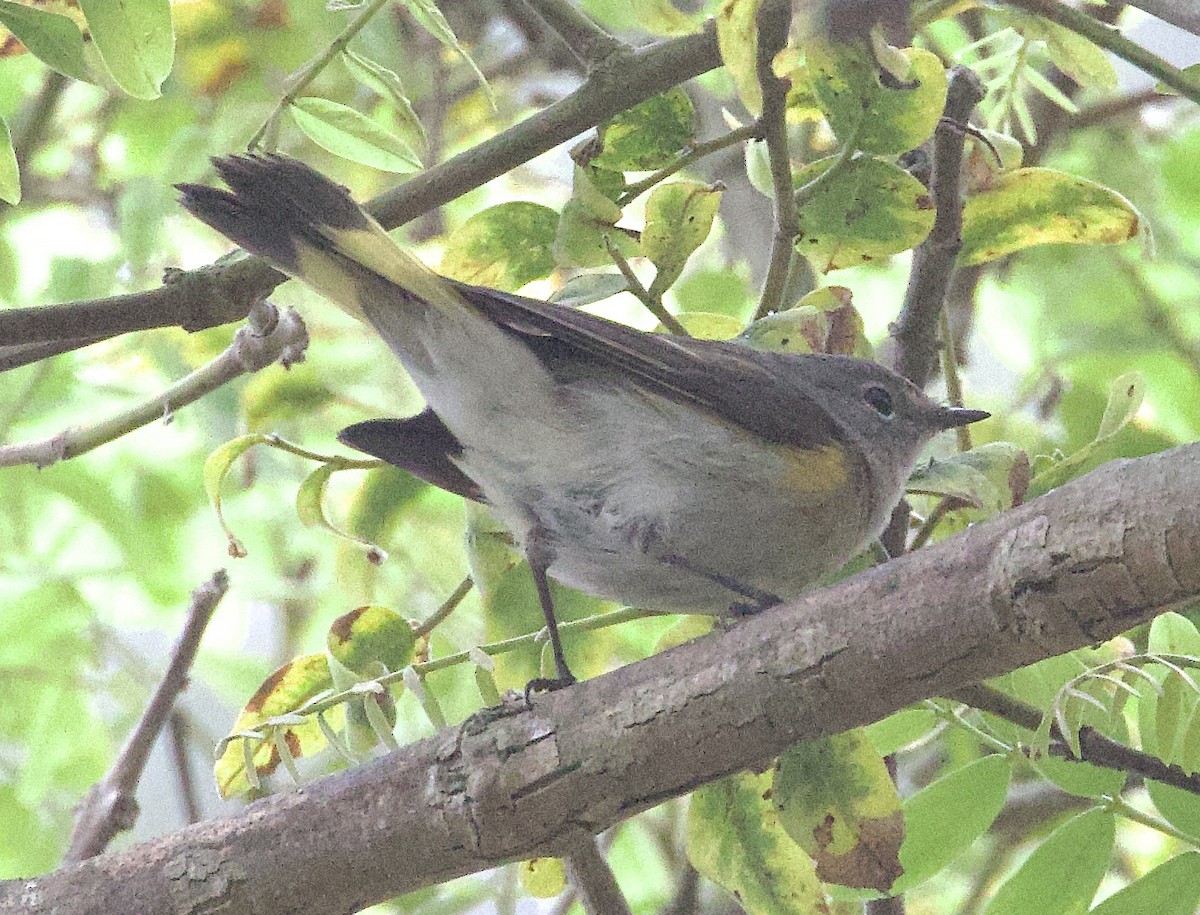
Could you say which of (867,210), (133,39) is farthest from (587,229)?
(133,39)

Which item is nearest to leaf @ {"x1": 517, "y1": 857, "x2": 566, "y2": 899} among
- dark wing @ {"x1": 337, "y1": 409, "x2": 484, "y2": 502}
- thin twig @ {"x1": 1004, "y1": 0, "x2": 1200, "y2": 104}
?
dark wing @ {"x1": 337, "y1": 409, "x2": 484, "y2": 502}

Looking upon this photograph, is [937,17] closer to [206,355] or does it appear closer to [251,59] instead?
[206,355]

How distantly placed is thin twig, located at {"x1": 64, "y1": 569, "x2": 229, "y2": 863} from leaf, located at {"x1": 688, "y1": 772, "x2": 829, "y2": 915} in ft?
2.34

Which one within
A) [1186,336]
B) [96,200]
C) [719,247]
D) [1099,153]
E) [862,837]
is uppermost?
[96,200]

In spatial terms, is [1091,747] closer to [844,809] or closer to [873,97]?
[844,809]

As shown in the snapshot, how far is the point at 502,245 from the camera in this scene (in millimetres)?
1855

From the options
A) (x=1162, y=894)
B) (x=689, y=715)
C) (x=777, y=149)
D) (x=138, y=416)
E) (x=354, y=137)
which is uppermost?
(x=354, y=137)

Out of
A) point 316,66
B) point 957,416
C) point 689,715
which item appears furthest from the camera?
point 957,416

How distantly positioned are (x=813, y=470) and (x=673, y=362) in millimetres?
243

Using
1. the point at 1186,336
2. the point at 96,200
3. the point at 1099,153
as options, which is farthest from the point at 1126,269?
the point at 96,200

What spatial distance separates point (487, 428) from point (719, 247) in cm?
211

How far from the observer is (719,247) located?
12.7ft

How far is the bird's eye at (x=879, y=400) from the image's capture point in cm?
213

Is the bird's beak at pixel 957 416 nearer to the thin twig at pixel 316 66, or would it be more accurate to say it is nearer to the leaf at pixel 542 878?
the leaf at pixel 542 878
